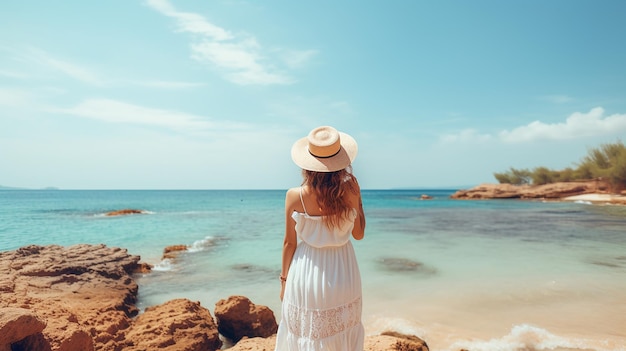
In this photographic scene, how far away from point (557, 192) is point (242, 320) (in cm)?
4258

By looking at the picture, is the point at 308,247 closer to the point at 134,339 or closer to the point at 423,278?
the point at 134,339

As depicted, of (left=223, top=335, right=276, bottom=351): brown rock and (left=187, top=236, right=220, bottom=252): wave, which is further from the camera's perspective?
(left=187, top=236, right=220, bottom=252): wave

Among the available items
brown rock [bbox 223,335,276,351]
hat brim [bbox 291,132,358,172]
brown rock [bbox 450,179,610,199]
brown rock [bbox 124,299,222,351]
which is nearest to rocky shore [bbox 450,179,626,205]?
brown rock [bbox 450,179,610,199]

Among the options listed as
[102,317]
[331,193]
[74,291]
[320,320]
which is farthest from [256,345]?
[74,291]

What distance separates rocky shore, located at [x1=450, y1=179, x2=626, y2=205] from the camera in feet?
108

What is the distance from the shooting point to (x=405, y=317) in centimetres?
563

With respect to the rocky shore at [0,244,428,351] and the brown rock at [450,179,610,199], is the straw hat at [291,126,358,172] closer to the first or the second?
the rocky shore at [0,244,428,351]

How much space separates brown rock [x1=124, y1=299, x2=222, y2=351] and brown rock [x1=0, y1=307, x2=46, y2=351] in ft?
3.36

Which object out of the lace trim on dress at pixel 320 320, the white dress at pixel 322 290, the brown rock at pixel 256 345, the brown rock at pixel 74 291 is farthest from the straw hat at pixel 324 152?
the brown rock at pixel 74 291

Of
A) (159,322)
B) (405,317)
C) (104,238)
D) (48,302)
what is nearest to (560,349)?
(405,317)

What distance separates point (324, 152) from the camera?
2391 mm

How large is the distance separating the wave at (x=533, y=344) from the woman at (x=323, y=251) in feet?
9.25

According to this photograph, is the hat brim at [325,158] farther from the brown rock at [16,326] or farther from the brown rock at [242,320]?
the brown rock at [242,320]

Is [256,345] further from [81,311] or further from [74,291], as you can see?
[74,291]
